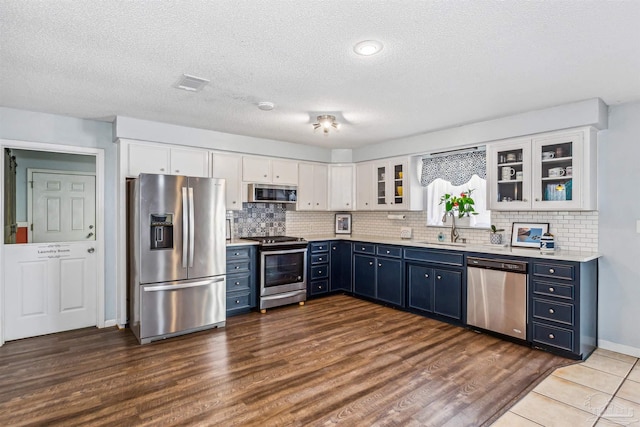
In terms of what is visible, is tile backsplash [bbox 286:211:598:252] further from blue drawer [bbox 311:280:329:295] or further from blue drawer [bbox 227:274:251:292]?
blue drawer [bbox 227:274:251:292]

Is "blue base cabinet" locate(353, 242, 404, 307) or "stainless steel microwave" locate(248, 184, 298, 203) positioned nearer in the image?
"blue base cabinet" locate(353, 242, 404, 307)

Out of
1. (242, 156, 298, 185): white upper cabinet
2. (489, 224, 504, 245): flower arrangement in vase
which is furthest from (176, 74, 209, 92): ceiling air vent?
(489, 224, 504, 245): flower arrangement in vase

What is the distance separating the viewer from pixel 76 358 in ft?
10.7

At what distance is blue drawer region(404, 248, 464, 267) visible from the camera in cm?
413

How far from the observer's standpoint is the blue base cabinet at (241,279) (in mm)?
4543

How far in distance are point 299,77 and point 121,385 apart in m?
2.80

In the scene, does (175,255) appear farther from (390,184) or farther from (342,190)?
(390,184)

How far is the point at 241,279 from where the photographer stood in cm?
464

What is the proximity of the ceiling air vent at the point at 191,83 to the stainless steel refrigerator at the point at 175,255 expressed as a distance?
1.09m

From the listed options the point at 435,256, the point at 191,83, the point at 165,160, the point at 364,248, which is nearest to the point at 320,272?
the point at 364,248

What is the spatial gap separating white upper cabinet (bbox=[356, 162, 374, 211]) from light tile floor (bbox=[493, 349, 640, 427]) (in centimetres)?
335

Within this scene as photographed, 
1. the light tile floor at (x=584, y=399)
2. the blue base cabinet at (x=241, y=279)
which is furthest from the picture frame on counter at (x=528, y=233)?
the blue base cabinet at (x=241, y=279)

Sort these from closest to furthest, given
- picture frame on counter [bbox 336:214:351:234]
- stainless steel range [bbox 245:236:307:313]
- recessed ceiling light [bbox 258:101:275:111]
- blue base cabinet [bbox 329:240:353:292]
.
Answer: recessed ceiling light [bbox 258:101:275:111], stainless steel range [bbox 245:236:307:313], blue base cabinet [bbox 329:240:353:292], picture frame on counter [bbox 336:214:351:234]

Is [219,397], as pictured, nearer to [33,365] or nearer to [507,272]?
[33,365]
